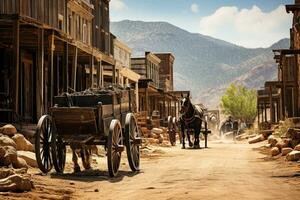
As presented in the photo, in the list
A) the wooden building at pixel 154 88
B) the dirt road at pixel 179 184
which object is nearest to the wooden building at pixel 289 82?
the wooden building at pixel 154 88

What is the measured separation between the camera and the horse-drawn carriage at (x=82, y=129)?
465 inches

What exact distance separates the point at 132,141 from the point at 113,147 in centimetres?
126

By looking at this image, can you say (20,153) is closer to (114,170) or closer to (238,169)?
(114,170)

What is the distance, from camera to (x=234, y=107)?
92.8m

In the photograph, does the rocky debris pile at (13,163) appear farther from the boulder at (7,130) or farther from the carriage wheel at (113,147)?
the carriage wheel at (113,147)

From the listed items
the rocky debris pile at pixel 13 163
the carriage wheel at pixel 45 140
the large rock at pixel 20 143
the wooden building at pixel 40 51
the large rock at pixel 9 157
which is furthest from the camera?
the wooden building at pixel 40 51

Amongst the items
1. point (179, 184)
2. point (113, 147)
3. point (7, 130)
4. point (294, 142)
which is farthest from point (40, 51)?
point (179, 184)

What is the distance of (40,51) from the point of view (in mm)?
18188

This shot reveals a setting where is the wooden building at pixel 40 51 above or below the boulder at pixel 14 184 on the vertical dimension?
above

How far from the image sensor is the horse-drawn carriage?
38.7ft

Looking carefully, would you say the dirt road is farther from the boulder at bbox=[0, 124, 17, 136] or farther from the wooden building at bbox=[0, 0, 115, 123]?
the wooden building at bbox=[0, 0, 115, 123]

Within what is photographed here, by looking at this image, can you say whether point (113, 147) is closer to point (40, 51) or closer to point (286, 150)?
point (40, 51)

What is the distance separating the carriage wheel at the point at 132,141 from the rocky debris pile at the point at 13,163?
2.29 meters

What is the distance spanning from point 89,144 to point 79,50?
37.3ft
